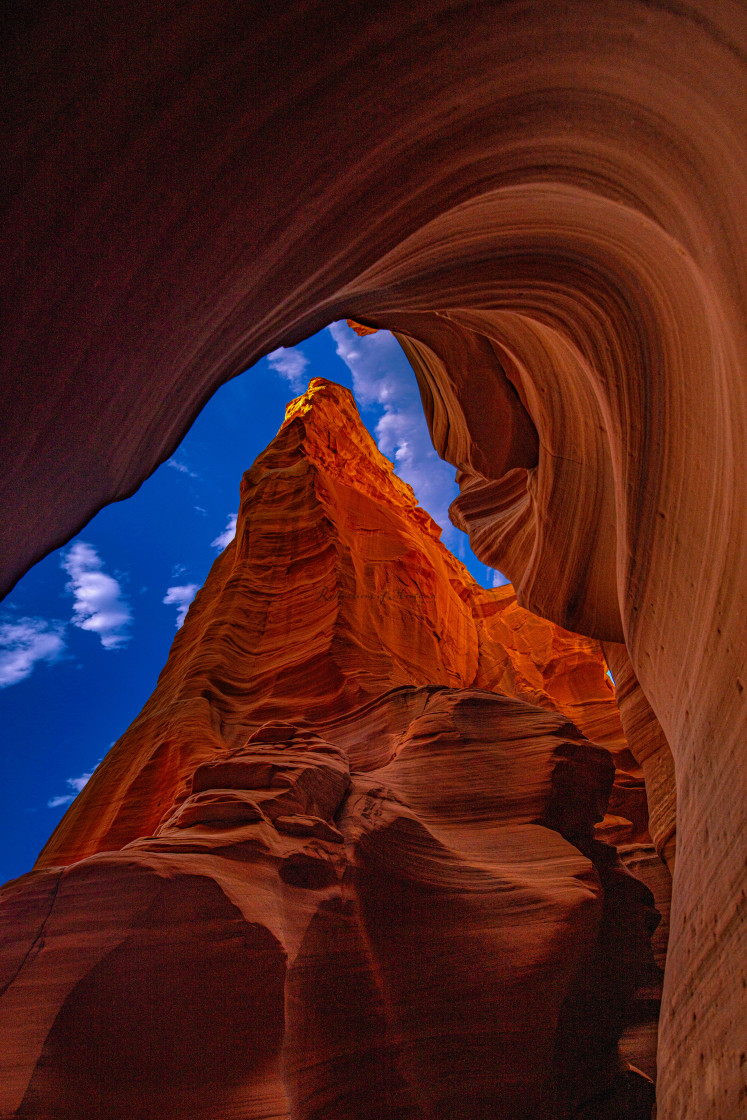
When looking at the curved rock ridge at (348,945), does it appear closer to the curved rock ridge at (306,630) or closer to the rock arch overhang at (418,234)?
the rock arch overhang at (418,234)

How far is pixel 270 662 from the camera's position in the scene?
11547mm

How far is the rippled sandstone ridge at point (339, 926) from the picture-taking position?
154 inches

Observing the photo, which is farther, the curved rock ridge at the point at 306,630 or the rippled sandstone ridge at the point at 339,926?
the curved rock ridge at the point at 306,630

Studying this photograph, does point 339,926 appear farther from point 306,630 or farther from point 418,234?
point 306,630

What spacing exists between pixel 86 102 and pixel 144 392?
2.82ft

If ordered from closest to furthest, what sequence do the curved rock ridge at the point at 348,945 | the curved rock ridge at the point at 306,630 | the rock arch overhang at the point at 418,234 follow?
the rock arch overhang at the point at 418,234 < the curved rock ridge at the point at 348,945 < the curved rock ridge at the point at 306,630

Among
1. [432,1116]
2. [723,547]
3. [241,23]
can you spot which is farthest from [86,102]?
[432,1116]

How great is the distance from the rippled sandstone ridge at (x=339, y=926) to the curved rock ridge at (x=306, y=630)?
10 centimetres

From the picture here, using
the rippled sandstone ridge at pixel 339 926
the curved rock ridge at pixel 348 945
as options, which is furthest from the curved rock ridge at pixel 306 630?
the curved rock ridge at pixel 348 945

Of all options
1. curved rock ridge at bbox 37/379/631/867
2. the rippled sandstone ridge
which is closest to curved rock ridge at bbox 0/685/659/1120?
the rippled sandstone ridge

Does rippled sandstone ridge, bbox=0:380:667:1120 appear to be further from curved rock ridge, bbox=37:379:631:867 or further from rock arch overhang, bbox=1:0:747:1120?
rock arch overhang, bbox=1:0:747:1120

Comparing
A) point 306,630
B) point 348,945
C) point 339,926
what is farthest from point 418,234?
point 306,630

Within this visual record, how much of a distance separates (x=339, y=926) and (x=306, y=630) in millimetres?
7032

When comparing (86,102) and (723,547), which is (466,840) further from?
(86,102)
